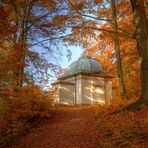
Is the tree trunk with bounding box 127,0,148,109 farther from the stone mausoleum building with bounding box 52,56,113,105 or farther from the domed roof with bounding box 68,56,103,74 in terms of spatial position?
the domed roof with bounding box 68,56,103,74

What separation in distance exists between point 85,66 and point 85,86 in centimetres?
226

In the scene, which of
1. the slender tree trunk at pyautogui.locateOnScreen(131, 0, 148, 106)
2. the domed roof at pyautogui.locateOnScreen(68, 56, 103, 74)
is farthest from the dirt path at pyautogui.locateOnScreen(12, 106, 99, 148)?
→ the domed roof at pyautogui.locateOnScreen(68, 56, 103, 74)

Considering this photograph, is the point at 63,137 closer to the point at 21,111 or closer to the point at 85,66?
the point at 21,111

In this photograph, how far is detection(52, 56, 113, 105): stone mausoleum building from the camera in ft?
84.2

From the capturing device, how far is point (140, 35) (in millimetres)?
11203

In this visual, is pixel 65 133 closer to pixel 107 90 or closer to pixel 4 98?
pixel 4 98

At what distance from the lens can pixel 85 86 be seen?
26.2 m

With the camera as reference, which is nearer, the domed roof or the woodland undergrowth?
the woodland undergrowth

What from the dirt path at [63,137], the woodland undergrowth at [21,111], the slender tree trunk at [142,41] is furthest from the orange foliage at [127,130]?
the woodland undergrowth at [21,111]

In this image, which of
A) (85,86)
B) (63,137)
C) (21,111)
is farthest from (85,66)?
(63,137)

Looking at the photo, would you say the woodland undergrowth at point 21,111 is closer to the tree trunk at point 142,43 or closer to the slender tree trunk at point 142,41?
the tree trunk at point 142,43

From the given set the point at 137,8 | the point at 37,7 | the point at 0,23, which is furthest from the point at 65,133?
the point at 37,7

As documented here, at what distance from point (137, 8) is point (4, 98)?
6647 mm

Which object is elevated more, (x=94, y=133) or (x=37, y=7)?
(x=37, y=7)
